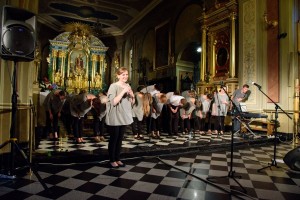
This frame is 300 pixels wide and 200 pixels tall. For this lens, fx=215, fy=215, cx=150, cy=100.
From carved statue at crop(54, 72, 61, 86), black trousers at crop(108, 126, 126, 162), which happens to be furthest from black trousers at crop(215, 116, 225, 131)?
carved statue at crop(54, 72, 61, 86)

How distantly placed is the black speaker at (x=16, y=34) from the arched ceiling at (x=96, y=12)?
11.4 m

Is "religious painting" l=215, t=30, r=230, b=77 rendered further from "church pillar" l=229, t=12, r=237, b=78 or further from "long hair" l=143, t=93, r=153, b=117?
"long hair" l=143, t=93, r=153, b=117

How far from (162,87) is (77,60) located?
8.48m

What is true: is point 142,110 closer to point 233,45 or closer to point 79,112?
point 79,112

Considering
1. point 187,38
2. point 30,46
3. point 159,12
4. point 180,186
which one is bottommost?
point 180,186

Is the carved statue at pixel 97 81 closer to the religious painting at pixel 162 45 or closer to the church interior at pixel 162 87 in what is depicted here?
the church interior at pixel 162 87

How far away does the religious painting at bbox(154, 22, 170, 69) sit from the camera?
12356 millimetres

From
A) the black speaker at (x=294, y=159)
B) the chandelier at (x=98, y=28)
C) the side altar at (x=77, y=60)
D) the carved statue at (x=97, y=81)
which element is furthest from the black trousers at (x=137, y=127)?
the carved statue at (x=97, y=81)

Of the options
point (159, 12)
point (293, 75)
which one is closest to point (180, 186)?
point (293, 75)

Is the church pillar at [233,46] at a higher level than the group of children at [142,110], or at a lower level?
higher

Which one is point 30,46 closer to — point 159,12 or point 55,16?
point 159,12

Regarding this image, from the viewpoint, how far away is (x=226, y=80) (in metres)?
8.22

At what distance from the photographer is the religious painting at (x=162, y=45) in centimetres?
1236

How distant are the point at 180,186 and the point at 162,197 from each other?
16.3 inches
